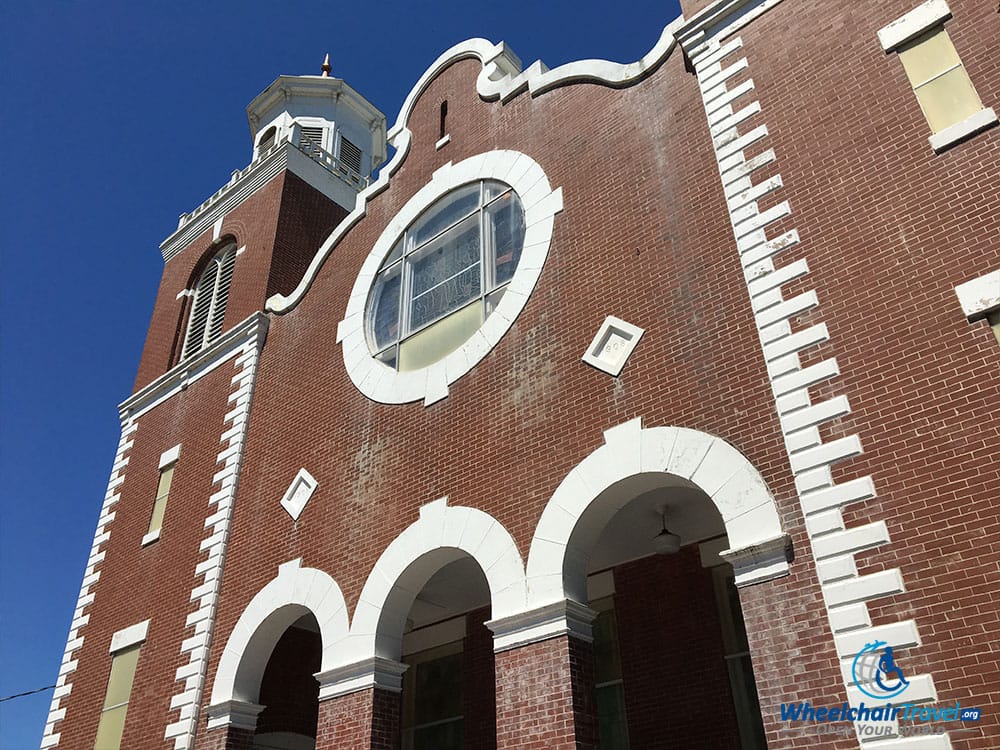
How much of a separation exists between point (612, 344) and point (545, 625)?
3.61 meters

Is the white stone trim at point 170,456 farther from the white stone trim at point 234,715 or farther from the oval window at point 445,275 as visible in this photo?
the white stone trim at point 234,715

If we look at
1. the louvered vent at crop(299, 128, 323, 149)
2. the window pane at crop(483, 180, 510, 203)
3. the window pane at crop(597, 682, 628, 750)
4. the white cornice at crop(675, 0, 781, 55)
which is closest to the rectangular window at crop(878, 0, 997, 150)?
the white cornice at crop(675, 0, 781, 55)

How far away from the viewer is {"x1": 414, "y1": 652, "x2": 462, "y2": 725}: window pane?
46.9 feet

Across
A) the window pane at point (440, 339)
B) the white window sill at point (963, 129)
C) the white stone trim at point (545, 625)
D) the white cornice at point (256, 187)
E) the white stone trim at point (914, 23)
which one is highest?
the white cornice at point (256, 187)

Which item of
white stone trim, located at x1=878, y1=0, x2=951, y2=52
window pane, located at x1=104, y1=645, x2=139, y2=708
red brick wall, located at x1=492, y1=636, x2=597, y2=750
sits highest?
white stone trim, located at x1=878, y1=0, x2=951, y2=52

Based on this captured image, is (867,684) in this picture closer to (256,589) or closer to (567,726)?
(567,726)

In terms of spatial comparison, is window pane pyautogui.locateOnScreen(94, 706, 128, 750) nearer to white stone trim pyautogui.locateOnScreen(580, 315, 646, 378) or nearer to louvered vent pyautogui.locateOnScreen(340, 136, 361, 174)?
white stone trim pyautogui.locateOnScreen(580, 315, 646, 378)

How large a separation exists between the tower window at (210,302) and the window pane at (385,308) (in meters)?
A: 5.89

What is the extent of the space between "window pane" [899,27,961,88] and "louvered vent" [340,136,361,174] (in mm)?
19314

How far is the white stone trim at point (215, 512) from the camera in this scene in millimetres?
13398

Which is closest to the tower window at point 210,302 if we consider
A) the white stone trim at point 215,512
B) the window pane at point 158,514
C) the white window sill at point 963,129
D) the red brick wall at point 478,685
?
the white stone trim at point 215,512

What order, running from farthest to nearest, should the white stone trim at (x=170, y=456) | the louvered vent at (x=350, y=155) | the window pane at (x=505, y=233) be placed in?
the louvered vent at (x=350, y=155), the white stone trim at (x=170, y=456), the window pane at (x=505, y=233)

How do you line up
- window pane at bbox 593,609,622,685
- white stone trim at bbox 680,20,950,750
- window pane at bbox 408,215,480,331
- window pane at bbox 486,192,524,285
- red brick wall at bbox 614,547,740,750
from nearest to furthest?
1. white stone trim at bbox 680,20,950,750
2. red brick wall at bbox 614,547,740,750
3. window pane at bbox 593,609,622,685
4. window pane at bbox 486,192,524,285
5. window pane at bbox 408,215,480,331

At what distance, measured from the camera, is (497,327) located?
12328 millimetres
